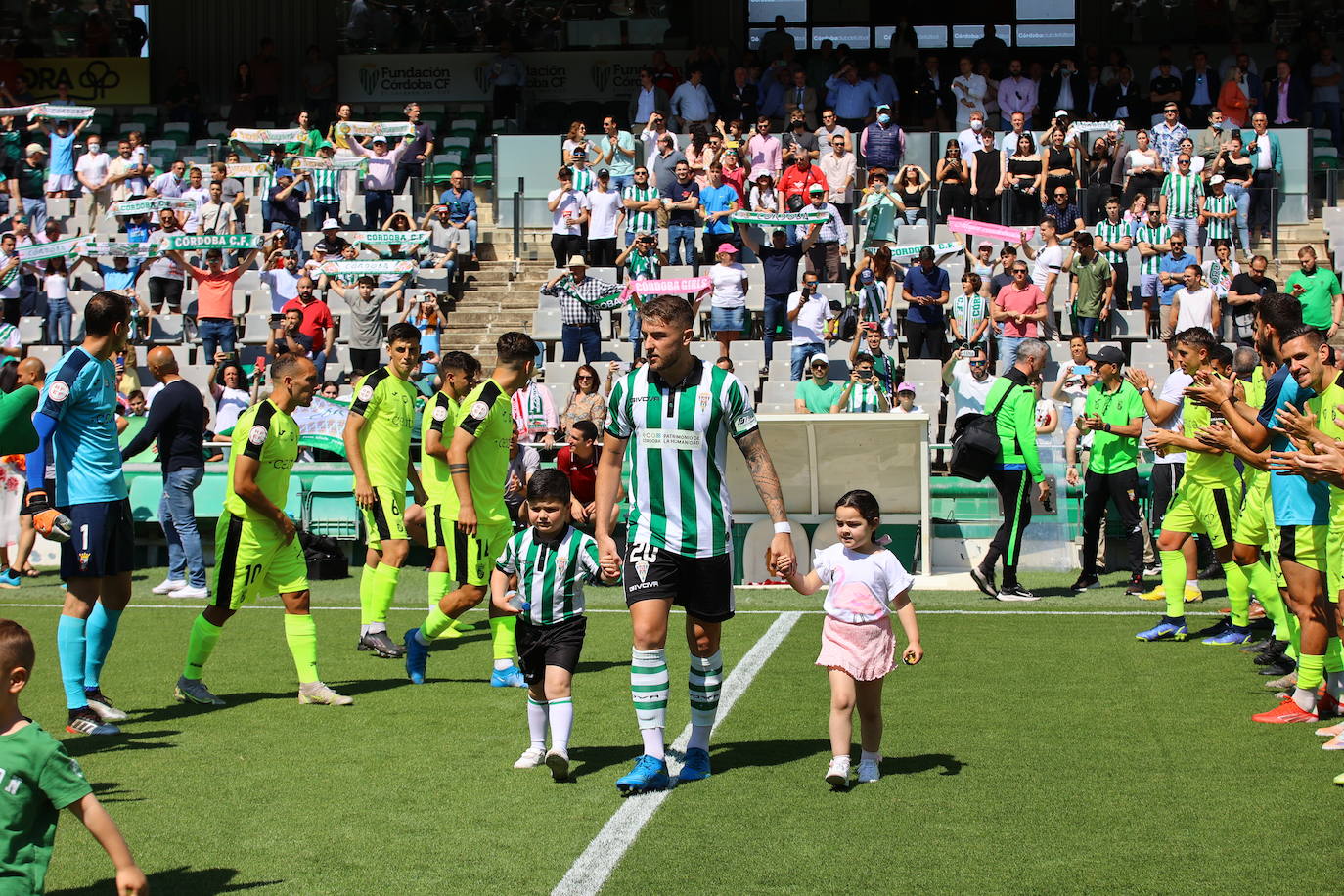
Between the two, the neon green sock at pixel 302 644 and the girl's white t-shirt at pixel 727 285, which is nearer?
the neon green sock at pixel 302 644

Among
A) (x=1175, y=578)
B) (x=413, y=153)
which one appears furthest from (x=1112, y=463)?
(x=413, y=153)

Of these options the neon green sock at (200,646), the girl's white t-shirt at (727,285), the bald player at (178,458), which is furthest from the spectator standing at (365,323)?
the neon green sock at (200,646)

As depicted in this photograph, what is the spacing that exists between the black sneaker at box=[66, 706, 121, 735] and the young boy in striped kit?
2370 millimetres

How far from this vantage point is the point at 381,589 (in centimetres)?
1007

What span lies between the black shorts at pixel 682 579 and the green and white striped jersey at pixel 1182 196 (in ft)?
49.7

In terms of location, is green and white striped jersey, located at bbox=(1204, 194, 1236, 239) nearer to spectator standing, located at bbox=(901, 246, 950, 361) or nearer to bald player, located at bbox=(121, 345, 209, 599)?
spectator standing, located at bbox=(901, 246, 950, 361)

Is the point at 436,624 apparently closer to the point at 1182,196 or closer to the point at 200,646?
the point at 200,646

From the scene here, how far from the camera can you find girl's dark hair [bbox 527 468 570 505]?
7.06m

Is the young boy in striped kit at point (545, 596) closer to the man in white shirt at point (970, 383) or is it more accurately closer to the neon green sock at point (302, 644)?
the neon green sock at point (302, 644)

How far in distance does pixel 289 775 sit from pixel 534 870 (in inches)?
76.3

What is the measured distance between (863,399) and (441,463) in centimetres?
695

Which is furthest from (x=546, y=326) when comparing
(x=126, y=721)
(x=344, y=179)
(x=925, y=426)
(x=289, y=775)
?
(x=289, y=775)

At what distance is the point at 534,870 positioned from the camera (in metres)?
5.40

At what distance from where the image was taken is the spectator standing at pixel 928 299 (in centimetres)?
1856
